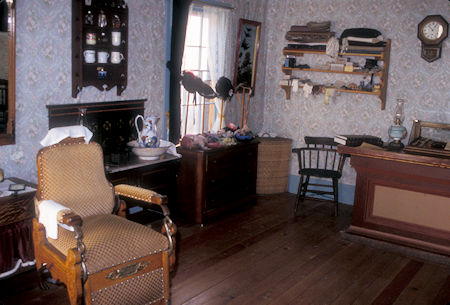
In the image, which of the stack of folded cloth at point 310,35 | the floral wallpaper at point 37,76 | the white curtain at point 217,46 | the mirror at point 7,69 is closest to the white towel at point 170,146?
the floral wallpaper at point 37,76

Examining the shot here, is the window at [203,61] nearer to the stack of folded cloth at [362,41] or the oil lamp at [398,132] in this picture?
the stack of folded cloth at [362,41]

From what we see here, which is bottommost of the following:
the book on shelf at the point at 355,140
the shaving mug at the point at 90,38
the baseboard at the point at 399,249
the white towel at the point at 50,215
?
the baseboard at the point at 399,249

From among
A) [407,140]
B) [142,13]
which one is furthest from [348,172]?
[142,13]

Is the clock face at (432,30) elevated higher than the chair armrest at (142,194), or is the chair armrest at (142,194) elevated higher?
the clock face at (432,30)

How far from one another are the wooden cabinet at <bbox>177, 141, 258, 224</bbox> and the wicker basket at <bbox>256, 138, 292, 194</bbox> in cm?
70

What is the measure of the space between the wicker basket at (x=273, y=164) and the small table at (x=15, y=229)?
359 centimetres

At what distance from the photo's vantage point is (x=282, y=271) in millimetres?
4426

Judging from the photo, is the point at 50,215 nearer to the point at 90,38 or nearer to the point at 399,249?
the point at 90,38

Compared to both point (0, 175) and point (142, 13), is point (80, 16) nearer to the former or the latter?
point (142, 13)

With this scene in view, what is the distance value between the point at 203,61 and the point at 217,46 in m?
0.28

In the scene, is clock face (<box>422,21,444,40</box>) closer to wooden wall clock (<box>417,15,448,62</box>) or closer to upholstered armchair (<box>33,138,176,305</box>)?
wooden wall clock (<box>417,15,448,62</box>)

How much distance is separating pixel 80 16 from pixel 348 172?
13.8ft

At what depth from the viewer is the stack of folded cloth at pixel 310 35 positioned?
256 inches

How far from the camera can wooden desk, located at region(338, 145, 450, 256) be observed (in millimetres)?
4914
